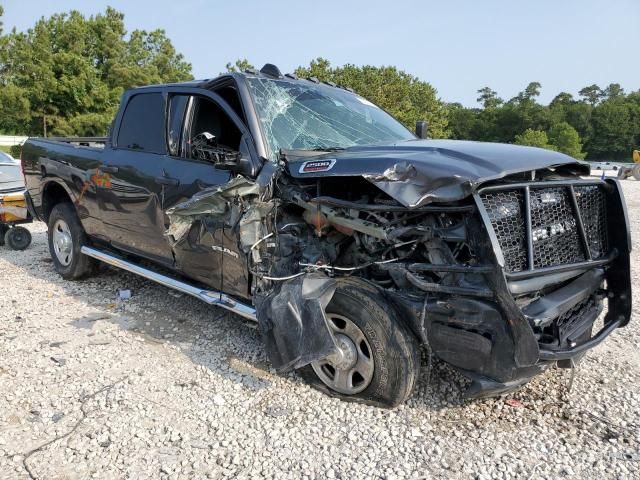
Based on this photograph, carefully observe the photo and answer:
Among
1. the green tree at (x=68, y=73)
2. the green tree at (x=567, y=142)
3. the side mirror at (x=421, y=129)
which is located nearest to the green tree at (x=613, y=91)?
the green tree at (x=567, y=142)

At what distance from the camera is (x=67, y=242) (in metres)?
5.93

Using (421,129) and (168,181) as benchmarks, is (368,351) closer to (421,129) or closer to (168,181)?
A: (168,181)

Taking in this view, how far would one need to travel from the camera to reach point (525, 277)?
111 inches

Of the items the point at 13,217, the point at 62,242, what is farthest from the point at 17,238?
the point at 62,242

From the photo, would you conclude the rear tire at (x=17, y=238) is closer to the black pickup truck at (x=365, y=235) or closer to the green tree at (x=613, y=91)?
the black pickup truck at (x=365, y=235)

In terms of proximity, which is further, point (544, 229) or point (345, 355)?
point (345, 355)

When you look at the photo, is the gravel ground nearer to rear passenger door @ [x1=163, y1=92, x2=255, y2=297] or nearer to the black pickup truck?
the black pickup truck

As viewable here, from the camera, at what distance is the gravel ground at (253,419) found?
2695mm

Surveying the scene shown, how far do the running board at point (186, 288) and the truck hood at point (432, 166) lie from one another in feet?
3.50

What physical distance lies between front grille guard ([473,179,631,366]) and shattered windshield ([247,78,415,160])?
1621 mm

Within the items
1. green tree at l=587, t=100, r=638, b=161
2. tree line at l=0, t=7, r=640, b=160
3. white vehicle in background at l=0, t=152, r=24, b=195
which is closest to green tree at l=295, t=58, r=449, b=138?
tree line at l=0, t=7, r=640, b=160

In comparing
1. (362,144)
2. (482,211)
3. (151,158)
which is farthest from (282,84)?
(482,211)

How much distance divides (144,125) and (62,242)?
2.10m

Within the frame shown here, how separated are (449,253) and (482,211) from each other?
0.32 metres
